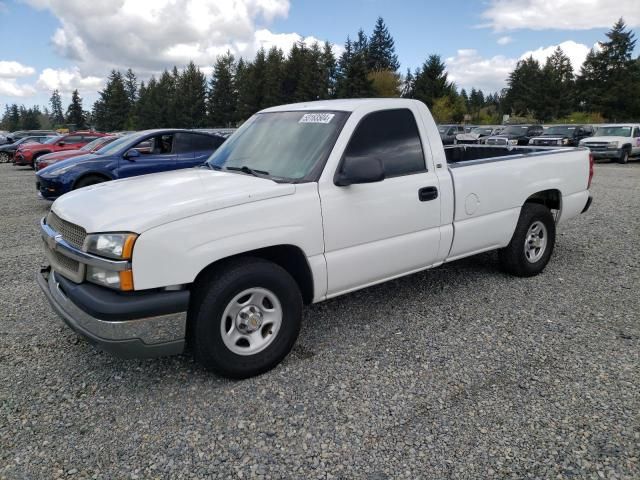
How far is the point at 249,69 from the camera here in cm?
7600

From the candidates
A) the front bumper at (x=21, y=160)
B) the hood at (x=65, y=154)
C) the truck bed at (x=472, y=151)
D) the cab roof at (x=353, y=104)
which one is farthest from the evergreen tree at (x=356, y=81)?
the cab roof at (x=353, y=104)

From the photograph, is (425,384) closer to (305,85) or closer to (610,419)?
(610,419)

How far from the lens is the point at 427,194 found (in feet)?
13.1

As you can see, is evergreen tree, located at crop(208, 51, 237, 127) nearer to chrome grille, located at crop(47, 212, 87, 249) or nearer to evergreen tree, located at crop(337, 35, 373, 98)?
evergreen tree, located at crop(337, 35, 373, 98)

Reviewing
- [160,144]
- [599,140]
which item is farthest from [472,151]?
[599,140]

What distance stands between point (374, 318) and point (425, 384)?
1112 mm

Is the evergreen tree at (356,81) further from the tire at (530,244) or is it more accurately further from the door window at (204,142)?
the tire at (530,244)

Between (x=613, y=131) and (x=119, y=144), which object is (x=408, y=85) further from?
(x=119, y=144)

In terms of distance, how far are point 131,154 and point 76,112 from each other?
91.2 metres

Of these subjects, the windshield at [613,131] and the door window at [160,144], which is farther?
the windshield at [613,131]

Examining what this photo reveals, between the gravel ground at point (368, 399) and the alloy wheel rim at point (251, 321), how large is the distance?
261mm

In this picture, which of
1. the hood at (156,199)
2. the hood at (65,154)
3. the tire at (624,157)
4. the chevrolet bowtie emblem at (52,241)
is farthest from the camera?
the tire at (624,157)

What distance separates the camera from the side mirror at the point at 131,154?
9266 mm

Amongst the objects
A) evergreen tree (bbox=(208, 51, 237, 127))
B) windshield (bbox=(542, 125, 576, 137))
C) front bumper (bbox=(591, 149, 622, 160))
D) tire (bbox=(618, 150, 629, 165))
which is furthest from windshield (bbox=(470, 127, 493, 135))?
evergreen tree (bbox=(208, 51, 237, 127))
